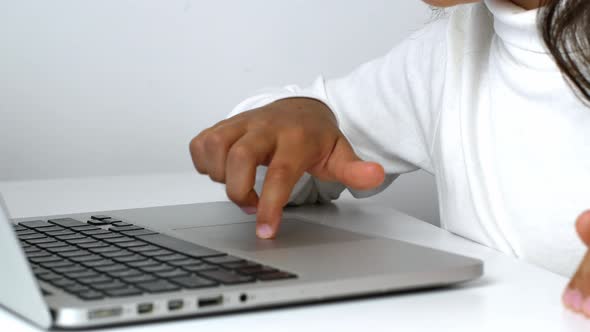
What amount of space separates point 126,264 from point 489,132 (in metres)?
0.39

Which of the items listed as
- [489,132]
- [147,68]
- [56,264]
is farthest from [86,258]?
[147,68]

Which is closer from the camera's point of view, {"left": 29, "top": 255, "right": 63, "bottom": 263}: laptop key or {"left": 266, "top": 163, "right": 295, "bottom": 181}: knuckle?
{"left": 29, "top": 255, "right": 63, "bottom": 263}: laptop key

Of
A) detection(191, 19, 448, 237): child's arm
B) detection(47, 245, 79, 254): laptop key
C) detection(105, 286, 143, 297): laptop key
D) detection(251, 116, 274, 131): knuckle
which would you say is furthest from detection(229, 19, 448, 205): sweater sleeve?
detection(105, 286, 143, 297): laptop key

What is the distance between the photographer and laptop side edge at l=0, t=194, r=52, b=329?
1.37 feet

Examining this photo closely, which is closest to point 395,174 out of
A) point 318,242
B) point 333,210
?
point 333,210

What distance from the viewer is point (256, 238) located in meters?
0.63

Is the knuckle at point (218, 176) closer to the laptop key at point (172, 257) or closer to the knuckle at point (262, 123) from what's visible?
the knuckle at point (262, 123)

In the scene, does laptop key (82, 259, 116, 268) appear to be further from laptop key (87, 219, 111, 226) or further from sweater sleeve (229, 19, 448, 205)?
sweater sleeve (229, 19, 448, 205)

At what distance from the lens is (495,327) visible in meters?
0.44

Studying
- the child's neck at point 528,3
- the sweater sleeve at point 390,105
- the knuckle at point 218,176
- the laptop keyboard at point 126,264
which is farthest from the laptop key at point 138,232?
the child's neck at point 528,3

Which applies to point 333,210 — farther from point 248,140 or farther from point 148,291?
point 148,291

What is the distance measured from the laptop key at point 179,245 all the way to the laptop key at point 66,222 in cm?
9

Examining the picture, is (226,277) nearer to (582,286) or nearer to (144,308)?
(144,308)

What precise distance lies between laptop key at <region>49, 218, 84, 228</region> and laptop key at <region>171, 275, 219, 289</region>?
0.76 feet
